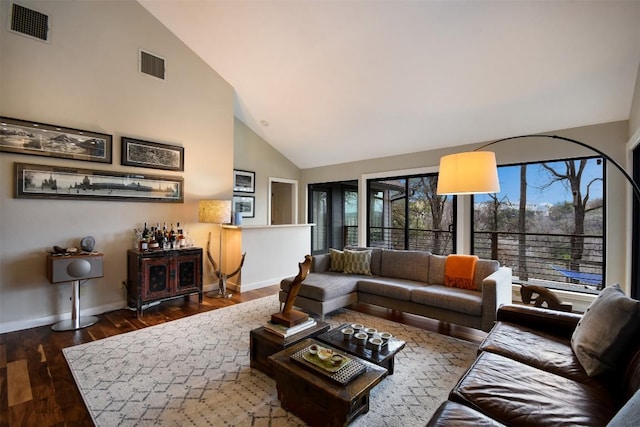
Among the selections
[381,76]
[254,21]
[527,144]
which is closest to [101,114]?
[254,21]

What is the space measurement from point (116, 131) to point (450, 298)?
4.54 meters

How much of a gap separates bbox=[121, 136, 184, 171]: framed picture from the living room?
0.29 feet

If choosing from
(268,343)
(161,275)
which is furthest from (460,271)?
(161,275)

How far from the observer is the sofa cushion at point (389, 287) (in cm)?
345

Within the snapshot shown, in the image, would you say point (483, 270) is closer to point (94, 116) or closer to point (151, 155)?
point (151, 155)

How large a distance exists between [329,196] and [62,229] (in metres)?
5.23

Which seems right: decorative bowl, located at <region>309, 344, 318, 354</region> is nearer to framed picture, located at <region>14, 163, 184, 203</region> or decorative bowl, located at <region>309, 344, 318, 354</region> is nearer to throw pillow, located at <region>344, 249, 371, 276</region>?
throw pillow, located at <region>344, 249, 371, 276</region>

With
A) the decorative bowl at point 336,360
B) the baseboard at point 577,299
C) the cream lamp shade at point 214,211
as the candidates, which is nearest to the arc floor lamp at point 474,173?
the decorative bowl at point 336,360

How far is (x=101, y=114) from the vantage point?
3.80 meters

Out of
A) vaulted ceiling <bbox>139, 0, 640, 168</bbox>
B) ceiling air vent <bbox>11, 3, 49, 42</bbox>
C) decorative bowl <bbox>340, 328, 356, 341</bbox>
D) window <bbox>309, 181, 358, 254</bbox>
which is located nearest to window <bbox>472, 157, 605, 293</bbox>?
vaulted ceiling <bbox>139, 0, 640, 168</bbox>

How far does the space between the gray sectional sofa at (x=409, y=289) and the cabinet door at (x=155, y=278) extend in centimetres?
152

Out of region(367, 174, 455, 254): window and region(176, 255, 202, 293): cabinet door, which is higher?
region(367, 174, 455, 254): window

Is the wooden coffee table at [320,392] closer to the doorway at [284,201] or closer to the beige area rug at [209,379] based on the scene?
the beige area rug at [209,379]

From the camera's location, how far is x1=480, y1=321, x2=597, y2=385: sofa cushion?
66.3 inches
